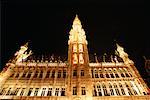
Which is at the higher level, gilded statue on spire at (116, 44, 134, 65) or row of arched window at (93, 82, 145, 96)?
gilded statue on spire at (116, 44, 134, 65)

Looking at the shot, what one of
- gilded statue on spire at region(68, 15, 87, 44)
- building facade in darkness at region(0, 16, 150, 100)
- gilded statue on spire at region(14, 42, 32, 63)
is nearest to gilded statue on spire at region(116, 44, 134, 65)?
building facade in darkness at region(0, 16, 150, 100)

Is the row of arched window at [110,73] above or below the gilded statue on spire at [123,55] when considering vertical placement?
below

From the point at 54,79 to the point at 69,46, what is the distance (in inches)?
470

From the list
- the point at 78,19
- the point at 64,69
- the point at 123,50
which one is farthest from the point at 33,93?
the point at 78,19

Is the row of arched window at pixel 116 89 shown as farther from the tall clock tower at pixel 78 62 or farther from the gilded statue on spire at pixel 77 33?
the gilded statue on spire at pixel 77 33

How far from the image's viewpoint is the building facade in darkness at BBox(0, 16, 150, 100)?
3734 centimetres

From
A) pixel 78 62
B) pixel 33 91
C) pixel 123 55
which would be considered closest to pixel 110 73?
pixel 78 62

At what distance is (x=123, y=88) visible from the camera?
3909 cm

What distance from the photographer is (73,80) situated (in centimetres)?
4025

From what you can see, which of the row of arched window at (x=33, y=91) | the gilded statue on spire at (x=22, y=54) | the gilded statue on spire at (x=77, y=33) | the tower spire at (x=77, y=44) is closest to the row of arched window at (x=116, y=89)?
the row of arched window at (x=33, y=91)

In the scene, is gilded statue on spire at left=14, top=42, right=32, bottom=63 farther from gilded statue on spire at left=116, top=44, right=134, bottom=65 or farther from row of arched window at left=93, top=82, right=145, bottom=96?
gilded statue on spire at left=116, top=44, right=134, bottom=65

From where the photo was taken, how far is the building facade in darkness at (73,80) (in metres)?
A: 37.3

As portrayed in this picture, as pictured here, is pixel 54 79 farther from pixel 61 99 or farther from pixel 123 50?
pixel 123 50

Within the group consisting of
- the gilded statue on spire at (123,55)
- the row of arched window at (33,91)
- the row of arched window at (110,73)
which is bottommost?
the row of arched window at (33,91)
